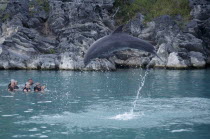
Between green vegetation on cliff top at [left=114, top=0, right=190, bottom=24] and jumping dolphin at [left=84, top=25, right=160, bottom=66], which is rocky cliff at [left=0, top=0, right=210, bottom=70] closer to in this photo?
green vegetation on cliff top at [left=114, top=0, right=190, bottom=24]

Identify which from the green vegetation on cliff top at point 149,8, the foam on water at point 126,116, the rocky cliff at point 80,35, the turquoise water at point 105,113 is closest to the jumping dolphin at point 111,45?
the turquoise water at point 105,113

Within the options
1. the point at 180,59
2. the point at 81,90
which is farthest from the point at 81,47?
the point at 81,90

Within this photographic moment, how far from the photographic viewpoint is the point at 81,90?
22297 millimetres

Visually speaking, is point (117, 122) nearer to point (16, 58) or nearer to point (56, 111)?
point (56, 111)

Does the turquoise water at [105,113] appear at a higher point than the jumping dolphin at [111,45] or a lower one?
lower

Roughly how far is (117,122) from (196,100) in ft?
23.4

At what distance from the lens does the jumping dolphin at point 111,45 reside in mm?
7715

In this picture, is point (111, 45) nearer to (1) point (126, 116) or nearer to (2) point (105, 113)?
(1) point (126, 116)

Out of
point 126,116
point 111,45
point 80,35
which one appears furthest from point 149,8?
point 111,45

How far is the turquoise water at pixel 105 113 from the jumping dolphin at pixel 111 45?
3675 millimetres

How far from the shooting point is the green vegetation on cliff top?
2039 inches

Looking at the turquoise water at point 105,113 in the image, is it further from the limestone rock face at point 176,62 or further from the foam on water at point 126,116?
the limestone rock face at point 176,62

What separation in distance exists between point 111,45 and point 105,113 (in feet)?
22.3

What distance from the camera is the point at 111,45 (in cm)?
799
